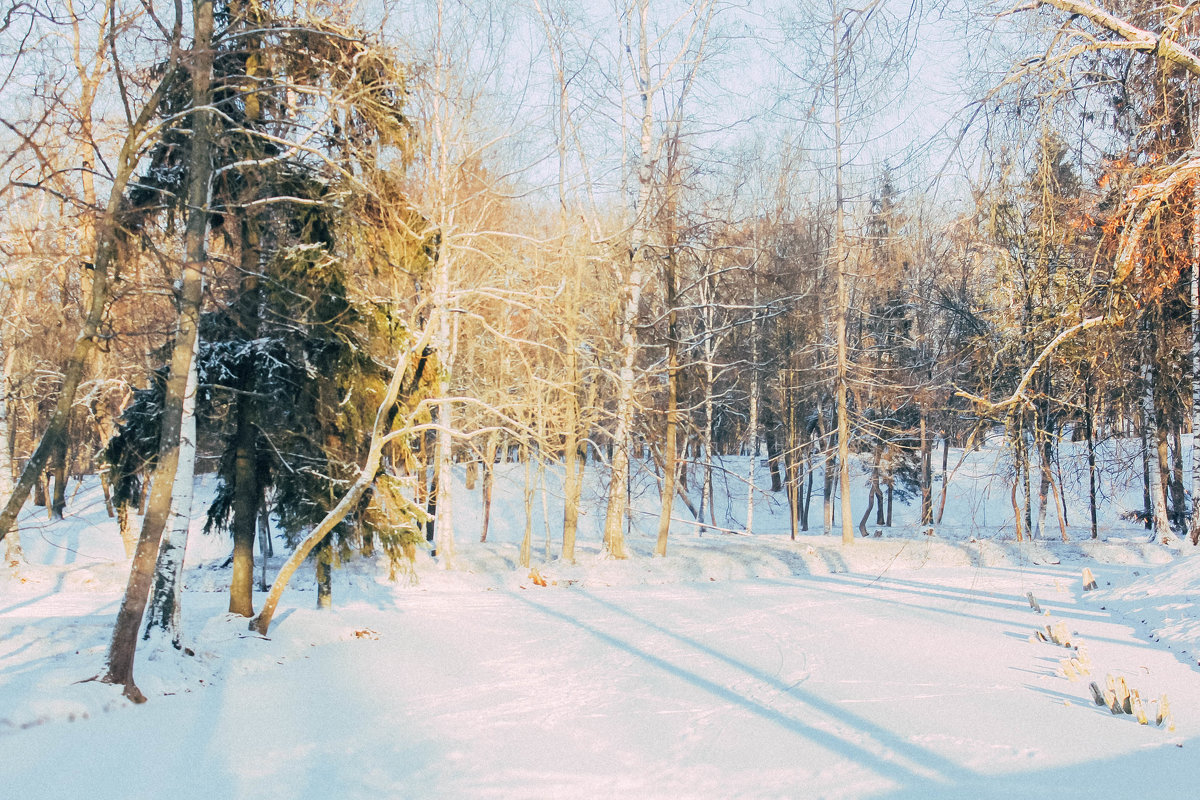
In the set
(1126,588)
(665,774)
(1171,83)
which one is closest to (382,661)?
→ (665,774)

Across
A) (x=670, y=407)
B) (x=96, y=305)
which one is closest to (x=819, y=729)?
(x=96, y=305)

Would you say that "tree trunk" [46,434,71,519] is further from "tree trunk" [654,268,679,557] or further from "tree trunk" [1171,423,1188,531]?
"tree trunk" [1171,423,1188,531]

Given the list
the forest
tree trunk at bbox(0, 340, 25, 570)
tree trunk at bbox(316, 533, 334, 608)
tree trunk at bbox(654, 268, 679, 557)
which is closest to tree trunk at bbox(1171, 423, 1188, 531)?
the forest

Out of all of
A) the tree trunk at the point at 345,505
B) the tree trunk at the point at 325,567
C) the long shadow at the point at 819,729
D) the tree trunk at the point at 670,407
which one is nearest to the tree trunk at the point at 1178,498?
the tree trunk at the point at 670,407

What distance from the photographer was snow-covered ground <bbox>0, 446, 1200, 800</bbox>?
599cm

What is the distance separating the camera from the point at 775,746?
267 inches

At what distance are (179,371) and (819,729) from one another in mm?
7328

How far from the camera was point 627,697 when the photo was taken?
8445 mm

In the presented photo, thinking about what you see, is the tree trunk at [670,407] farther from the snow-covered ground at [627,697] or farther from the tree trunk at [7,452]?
the tree trunk at [7,452]

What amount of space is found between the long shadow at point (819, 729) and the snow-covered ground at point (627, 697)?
0.11ft

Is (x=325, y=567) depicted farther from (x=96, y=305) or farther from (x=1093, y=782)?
(x=1093, y=782)

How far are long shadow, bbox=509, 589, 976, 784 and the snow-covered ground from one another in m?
0.03

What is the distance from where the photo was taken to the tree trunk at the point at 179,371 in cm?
738

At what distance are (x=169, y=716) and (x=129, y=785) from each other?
147cm
